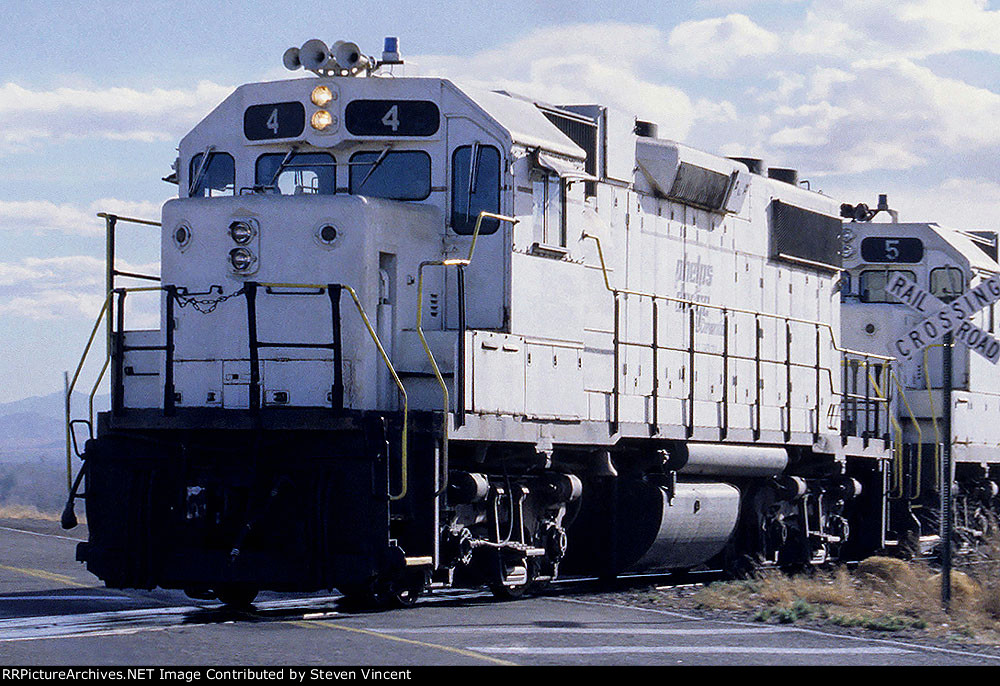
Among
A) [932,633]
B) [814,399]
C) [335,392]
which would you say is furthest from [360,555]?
[814,399]

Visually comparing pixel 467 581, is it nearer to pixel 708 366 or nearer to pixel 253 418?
pixel 253 418

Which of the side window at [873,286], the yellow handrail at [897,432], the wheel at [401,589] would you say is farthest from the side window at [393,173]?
the side window at [873,286]

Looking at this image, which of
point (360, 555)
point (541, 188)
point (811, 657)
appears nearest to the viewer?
point (811, 657)

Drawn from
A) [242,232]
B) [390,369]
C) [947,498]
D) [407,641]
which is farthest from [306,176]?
[947,498]

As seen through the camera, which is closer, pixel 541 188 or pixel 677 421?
pixel 541 188

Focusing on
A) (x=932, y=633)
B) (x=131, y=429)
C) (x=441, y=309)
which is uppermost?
(x=441, y=309)

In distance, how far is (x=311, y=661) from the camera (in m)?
8.80

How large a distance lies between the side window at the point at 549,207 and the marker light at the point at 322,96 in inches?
71.7

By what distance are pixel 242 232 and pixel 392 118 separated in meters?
1.62

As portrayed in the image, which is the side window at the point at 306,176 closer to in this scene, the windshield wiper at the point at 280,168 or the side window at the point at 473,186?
the windshield wiper at the point at 280,168

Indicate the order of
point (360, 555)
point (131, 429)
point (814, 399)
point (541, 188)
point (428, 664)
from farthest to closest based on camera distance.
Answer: point (814, 399)
point (541, 188)
point (131, 429)
point (360, 555)
point (428, 664)

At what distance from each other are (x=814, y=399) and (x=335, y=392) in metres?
7.88

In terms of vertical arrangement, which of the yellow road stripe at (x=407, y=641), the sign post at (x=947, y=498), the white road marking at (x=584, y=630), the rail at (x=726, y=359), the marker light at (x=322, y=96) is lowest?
the white road marking at (x=584, y=630)

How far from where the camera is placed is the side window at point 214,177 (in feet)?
42.0
